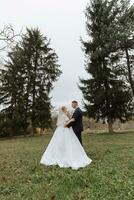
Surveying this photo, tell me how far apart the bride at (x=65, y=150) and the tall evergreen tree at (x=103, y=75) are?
24143mm

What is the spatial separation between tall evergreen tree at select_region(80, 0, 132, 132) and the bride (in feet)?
79.2

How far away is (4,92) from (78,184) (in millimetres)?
38348

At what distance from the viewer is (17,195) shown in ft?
29.4

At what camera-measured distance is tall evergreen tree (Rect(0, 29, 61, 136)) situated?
149 feet

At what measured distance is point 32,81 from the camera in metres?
45.8

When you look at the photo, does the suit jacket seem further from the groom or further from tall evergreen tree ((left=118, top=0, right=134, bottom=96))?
tall evergreen tree ((left=118, top=0, right=134, bottom=96))

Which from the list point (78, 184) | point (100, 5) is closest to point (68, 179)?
point (78, 184)

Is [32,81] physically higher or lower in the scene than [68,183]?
higher

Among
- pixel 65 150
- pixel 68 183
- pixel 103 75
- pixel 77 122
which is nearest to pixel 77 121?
pixel 77 122

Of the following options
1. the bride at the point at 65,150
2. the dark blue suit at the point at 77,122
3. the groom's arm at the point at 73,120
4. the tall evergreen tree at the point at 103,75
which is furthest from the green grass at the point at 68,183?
the tall evergreen tree at the point at 103,75

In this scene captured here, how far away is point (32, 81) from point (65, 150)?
106ft

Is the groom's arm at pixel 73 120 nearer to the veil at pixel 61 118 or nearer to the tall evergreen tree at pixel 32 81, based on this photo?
the veil at pixel 61 118

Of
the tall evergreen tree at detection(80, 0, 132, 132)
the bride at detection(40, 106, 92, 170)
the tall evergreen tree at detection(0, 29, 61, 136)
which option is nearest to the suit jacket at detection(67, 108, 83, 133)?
the bride at detection(40, 106, 92, 170)

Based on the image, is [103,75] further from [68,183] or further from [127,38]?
[68,183]
